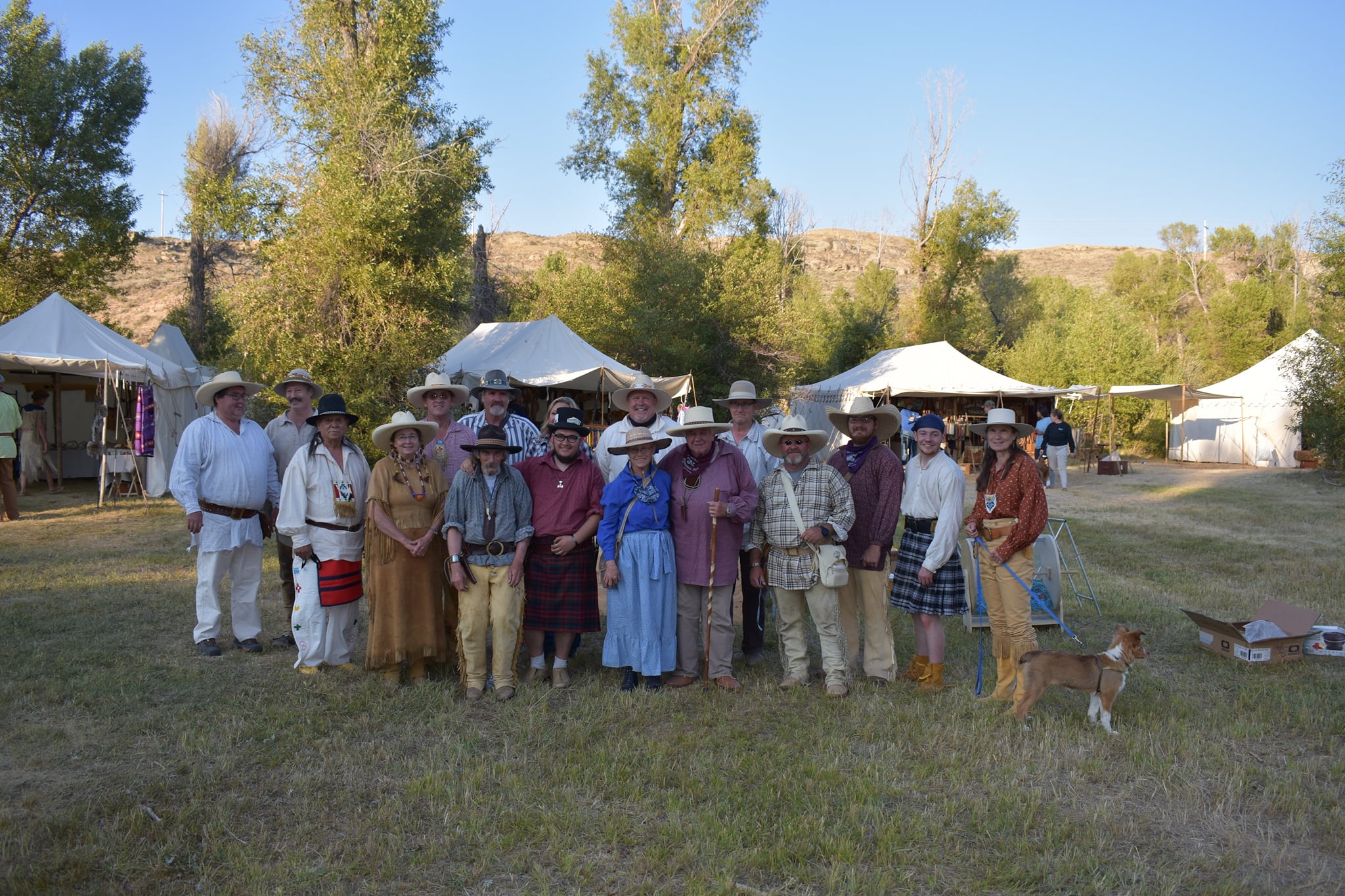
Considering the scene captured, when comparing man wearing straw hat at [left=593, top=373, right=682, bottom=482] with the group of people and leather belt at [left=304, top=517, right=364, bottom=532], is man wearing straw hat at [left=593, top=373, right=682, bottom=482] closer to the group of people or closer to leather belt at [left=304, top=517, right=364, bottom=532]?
the group of people

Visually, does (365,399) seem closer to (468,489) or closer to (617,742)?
(468,489)

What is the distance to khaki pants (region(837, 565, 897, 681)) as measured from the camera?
4.91 m

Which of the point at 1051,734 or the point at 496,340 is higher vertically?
the point at 496,340

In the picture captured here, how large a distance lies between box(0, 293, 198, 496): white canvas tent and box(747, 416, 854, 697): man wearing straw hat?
1028cm

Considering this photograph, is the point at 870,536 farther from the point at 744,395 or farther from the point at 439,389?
the point at 439,389

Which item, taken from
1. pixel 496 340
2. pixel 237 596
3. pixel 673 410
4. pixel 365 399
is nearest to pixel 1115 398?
pixel 673 410

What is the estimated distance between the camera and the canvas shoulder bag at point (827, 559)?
4.68 m

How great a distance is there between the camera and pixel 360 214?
41.1ft

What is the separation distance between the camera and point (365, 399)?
12266 millimetres

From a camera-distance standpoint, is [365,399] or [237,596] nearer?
[237,596]

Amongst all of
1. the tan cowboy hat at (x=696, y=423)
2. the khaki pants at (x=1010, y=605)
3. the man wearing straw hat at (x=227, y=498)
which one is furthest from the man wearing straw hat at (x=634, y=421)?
the man wearing straw hat at (x=227, y=498)

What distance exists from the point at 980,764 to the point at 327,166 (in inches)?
490

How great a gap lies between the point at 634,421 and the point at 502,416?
0.85 m

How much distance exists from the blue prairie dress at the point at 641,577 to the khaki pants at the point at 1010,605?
178cm
